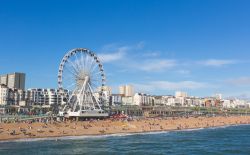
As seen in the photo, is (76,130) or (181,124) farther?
(181,124)

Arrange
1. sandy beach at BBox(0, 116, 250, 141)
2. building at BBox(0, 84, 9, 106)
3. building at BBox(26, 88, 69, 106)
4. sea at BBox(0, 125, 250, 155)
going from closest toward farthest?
sea at BBox(0, 125, 250, 155) < sandy beach at BBox(0, 116, 250, 141) < building at BBox(0, 84, 9, 106) < building at BBox(26, 88, 69, 106)

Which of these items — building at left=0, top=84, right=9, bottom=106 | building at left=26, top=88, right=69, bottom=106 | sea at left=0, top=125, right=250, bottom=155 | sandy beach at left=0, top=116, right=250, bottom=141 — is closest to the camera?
sea at left=0, top=125, right=250, bottom=155

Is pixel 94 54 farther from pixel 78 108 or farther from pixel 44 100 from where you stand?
pixel 44 100

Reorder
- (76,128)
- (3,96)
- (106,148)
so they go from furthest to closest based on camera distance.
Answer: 1. (3,96)
2. (76,128)
3. (106,148)

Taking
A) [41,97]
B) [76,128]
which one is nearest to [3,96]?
[41,97]

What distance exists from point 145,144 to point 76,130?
19.3 m

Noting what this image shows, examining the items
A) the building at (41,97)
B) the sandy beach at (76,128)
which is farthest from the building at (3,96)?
the sandy beach at (76,128)

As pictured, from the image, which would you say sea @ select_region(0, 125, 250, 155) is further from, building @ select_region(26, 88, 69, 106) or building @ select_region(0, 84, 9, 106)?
building @ select_region(26, 88, 69, 106)

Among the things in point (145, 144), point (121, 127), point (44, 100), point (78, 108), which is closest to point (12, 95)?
point (44, 100)

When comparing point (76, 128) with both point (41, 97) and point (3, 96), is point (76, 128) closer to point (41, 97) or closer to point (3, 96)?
point (3, 96)

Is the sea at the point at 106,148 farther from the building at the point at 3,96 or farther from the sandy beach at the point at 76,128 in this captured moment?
the building at the point at 3,96

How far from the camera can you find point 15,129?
70.2m

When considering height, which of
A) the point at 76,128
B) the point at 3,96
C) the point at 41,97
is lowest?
the point at 76,128

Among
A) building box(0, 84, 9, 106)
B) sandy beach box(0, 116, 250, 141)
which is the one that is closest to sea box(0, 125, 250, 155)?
sandy beach box(0, 116, 250, 141)
